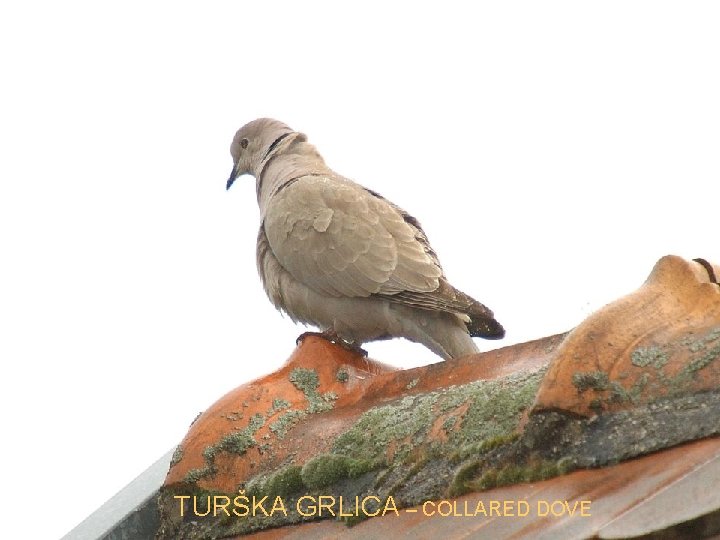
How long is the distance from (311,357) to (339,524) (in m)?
1.37

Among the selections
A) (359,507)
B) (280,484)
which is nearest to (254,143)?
(280,484)

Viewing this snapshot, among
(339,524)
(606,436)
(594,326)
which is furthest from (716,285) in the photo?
(339,524)

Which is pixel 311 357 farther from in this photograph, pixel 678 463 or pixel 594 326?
pixel 678 463

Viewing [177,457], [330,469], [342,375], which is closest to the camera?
[330,469]

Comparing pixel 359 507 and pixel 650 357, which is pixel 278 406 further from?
pixel 650 357

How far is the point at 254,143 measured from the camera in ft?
24.3

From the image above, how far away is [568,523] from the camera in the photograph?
2.33 metres

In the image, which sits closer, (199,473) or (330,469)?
(330,469)

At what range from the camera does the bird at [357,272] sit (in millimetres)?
5160

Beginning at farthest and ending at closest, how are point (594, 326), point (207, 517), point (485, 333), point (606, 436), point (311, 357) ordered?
point (485, 333) < point (311, 357) < point (207, 517) < point (594, 326) < point (606, 436)

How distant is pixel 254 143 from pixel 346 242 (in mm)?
2168

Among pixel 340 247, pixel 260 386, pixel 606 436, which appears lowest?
pixel 606 436

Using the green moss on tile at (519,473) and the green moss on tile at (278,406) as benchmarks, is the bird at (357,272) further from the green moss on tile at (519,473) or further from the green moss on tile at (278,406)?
the green moss on tile at (519,473)

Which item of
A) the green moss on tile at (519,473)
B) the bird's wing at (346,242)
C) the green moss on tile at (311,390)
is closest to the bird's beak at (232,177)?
the bird's wing at (346,242)
